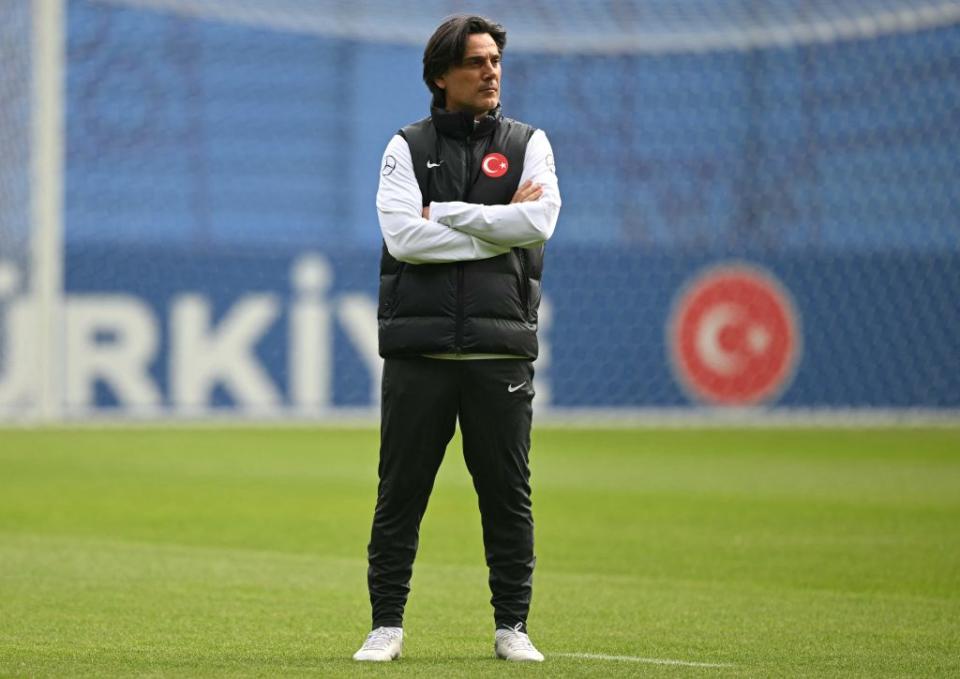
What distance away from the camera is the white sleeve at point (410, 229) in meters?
5.43

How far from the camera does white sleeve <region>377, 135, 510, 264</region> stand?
5.43 m

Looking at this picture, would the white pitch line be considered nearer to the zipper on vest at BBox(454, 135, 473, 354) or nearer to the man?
the man

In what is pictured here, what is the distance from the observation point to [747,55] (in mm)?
21828

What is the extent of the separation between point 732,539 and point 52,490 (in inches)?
196

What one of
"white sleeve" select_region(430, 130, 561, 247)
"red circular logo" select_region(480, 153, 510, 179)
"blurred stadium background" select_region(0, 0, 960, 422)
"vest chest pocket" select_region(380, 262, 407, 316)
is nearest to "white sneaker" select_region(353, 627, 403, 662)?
"vest chest pocket" select_region(380, 262, 407, 316)

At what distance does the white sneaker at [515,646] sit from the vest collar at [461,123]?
148 cm

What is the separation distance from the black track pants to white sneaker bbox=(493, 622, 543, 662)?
0.03m

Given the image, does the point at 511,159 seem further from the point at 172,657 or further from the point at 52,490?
the point at 52,490

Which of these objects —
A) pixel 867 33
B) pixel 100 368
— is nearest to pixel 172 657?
pixel 100 368

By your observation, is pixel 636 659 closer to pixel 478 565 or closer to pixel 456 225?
pixel 456 225

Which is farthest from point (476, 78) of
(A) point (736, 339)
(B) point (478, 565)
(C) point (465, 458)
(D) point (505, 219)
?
(A) point (736, 339)

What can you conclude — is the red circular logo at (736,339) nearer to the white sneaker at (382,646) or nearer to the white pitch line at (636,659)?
the white pitch line at (636,659)

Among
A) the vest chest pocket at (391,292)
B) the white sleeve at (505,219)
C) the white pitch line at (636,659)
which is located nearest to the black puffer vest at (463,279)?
the vest chest pocket at (391,292)

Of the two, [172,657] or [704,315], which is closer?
[172,657]
